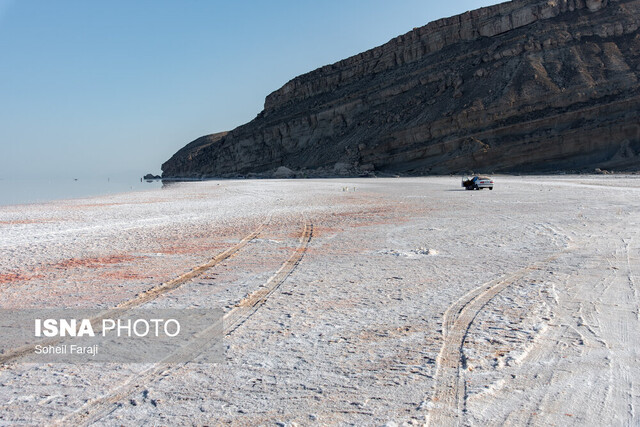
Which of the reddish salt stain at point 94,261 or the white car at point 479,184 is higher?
the white car at point 479,184

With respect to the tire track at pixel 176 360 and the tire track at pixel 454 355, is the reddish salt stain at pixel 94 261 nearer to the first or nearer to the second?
the tire track at pixel 176 360

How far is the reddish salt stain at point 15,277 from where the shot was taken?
7.57m

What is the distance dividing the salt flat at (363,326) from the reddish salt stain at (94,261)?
0.09 metres

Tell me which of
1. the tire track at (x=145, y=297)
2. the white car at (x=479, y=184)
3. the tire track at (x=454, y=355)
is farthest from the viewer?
the white car at (x=479, y=184)

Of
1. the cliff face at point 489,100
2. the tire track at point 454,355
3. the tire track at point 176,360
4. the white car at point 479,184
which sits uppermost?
the cliff face at point 489,100

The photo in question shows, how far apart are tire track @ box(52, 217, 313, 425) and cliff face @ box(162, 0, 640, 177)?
5166 cm

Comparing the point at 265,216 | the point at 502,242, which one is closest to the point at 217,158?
the point at 265,216

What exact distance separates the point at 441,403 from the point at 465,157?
2297 inches

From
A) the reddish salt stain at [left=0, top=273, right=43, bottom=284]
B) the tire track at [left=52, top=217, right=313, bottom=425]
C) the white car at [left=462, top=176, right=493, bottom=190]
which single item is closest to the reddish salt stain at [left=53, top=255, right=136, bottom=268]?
the reddish salt stain at [left=0, top=273, right=43, bottom=284]

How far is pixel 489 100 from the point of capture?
61.8 metres

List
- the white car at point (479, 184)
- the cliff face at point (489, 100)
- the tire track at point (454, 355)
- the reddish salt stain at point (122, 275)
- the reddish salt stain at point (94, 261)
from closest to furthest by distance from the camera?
the tire track at point (454, 355) < the reddish salt stain at point (122, 275) < the reddish salt stain at point (94, 261) < the white car at point (479, 184) < the cliff face at point (489, 100)

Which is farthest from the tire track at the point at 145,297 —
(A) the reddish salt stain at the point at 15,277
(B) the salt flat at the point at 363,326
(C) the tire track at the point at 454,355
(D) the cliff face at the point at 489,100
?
(D) the cliff face at the point at 489,100

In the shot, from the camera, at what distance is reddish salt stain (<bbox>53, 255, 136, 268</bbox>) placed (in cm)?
870

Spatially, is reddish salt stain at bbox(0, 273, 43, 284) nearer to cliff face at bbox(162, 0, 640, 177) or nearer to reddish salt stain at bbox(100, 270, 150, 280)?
reddish salt stain at bbox(100, 270, 150, 280)
